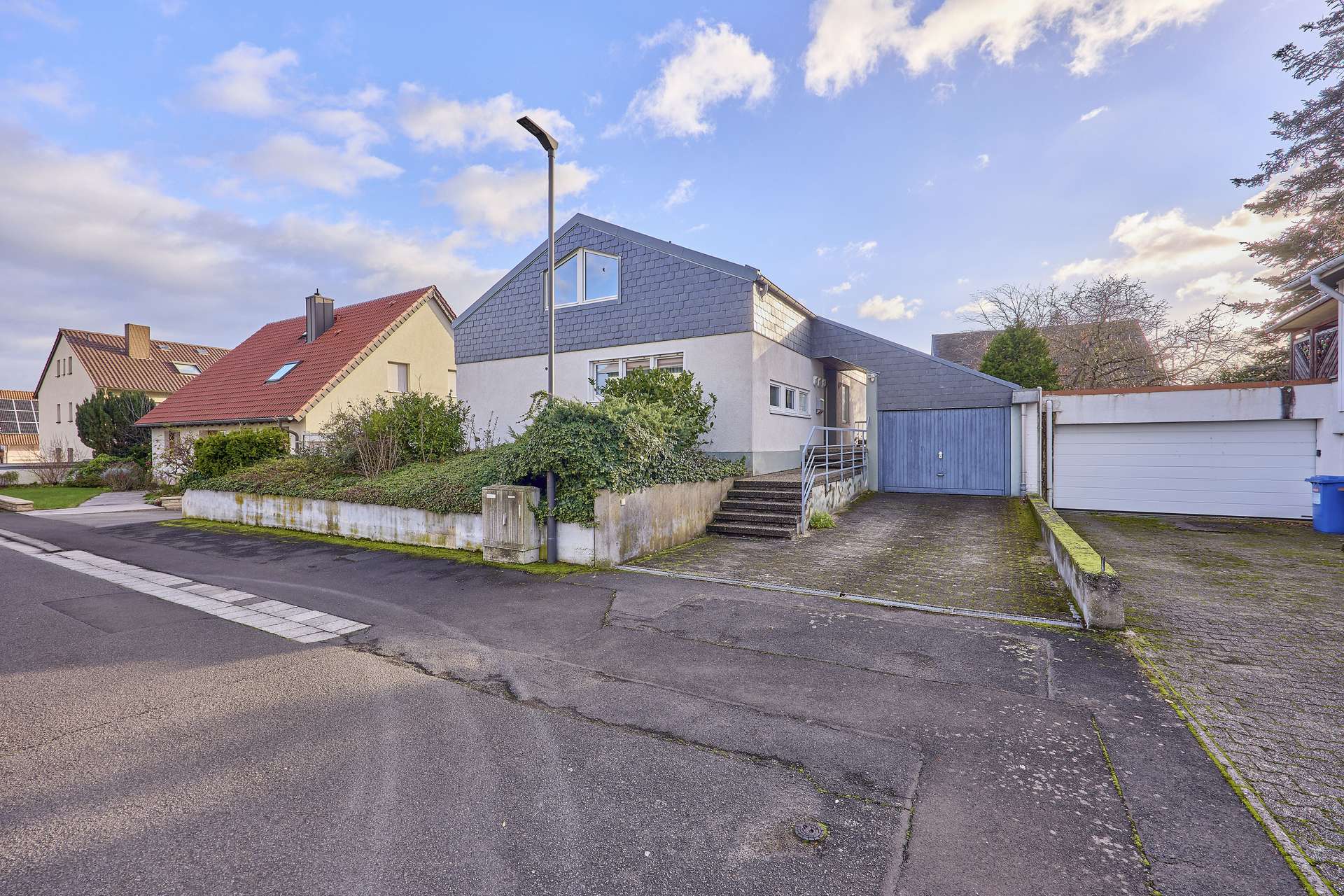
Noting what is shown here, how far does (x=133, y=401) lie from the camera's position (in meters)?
26.5

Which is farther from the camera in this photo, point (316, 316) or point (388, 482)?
point (316, 316)

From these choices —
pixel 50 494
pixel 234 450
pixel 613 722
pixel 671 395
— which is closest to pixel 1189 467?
pixel 671 395

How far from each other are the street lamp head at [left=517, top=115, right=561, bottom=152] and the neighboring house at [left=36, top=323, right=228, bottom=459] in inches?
1202

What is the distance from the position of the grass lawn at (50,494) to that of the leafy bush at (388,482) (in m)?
8.77

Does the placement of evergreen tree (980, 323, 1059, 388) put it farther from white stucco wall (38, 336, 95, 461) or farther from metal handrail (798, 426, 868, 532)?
white stucco wall (38, 336, 95, 461)

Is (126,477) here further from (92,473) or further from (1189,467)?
(1189,467)

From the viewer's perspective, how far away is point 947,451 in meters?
14.6

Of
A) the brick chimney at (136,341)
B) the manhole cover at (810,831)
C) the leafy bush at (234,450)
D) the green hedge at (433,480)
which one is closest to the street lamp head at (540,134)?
the green hedge at (433,480)

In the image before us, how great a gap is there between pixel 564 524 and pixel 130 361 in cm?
3661

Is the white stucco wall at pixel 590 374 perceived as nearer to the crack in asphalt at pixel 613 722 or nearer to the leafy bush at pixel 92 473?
the crack in asphalt at pixel 613 722

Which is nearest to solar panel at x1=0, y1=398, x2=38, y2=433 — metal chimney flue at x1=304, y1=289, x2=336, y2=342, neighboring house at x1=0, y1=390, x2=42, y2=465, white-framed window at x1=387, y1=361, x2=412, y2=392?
neighboring house at x1=0, y1=390, x2=42, y2=465

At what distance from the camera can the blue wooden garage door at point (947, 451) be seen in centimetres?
1405

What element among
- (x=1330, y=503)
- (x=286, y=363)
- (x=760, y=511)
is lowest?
(x=760, y=511)

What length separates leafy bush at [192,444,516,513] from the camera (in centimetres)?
974
